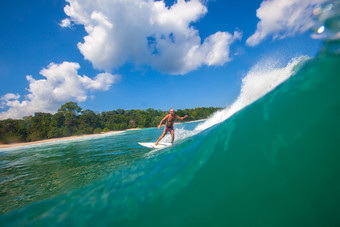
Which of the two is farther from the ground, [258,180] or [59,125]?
[59,125]

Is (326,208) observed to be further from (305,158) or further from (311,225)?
(305,158)

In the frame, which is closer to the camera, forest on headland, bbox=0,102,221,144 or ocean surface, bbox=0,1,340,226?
ocean surface, bbox=0,1,340,226

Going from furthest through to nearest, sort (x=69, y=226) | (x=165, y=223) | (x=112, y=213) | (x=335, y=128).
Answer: (x=335, y=128), (x=112, y=213), (x=69, y=226), (x=165, y=223)

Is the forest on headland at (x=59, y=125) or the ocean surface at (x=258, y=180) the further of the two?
the forest on headland at (x=59, y=125)

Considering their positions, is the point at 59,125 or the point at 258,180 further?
the point at 59,125

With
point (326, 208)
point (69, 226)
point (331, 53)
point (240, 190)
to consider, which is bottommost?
point (69, 226)

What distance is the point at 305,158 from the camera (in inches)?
83.9

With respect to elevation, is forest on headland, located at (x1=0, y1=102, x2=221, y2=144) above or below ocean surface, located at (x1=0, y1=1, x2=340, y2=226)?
above

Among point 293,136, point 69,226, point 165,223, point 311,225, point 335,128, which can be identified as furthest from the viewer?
point 293,136

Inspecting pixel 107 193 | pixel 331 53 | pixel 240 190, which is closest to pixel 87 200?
pixel 107 193

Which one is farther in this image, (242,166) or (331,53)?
(331,53)

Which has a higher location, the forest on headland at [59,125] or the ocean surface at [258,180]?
the forest on headland at [59,125]

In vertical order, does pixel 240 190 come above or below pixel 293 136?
below

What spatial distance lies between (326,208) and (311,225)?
0.33 metres
